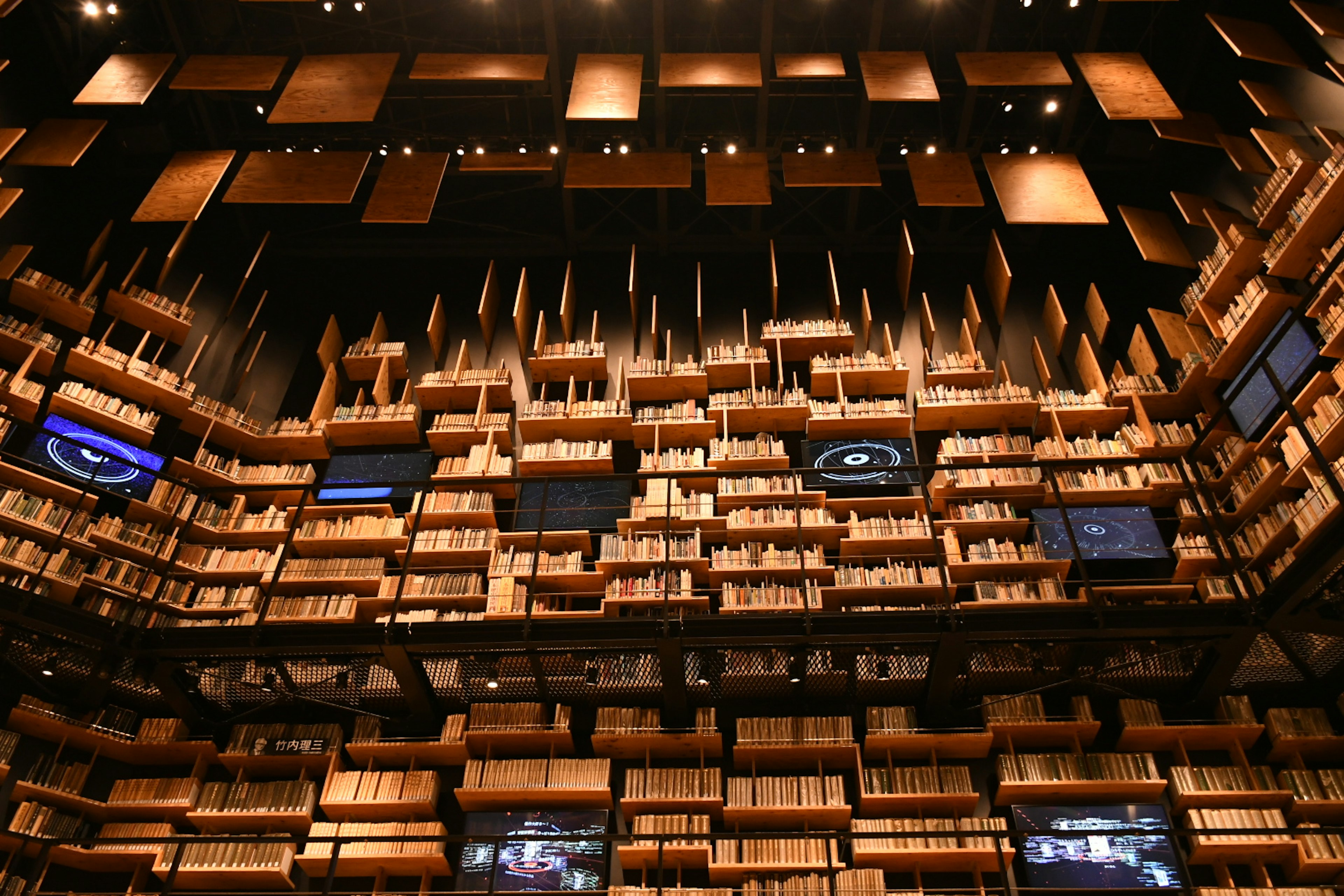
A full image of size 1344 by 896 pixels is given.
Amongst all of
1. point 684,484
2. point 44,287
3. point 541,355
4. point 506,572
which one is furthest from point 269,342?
point 684,484

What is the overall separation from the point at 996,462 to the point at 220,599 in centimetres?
609

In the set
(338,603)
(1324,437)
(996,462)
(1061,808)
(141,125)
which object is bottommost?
(1061,808)

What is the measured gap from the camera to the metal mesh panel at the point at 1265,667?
6.41 metres

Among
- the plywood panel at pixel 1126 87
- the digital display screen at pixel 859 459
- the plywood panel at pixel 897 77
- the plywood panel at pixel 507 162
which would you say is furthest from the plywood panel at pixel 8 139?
the plywood panel at pixel 1126 87

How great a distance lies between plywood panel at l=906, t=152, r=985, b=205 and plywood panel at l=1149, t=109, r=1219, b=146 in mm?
1572

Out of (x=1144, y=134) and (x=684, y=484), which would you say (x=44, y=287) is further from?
(x=1144, y=134)

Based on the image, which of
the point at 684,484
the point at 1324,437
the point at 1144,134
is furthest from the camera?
the point at 1144,134

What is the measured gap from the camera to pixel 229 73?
8617 mm

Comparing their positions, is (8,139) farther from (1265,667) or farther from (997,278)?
(1265,667)

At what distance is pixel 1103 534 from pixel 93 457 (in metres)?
7.97

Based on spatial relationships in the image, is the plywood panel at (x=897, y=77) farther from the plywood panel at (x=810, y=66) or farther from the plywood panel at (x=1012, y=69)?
the plywood panel at (x=1012, y=69)

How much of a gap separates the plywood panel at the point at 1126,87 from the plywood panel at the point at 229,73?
715 centimetres

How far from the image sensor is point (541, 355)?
29.3ft

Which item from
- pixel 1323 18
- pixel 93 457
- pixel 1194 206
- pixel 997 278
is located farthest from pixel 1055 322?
pixel 93 457
